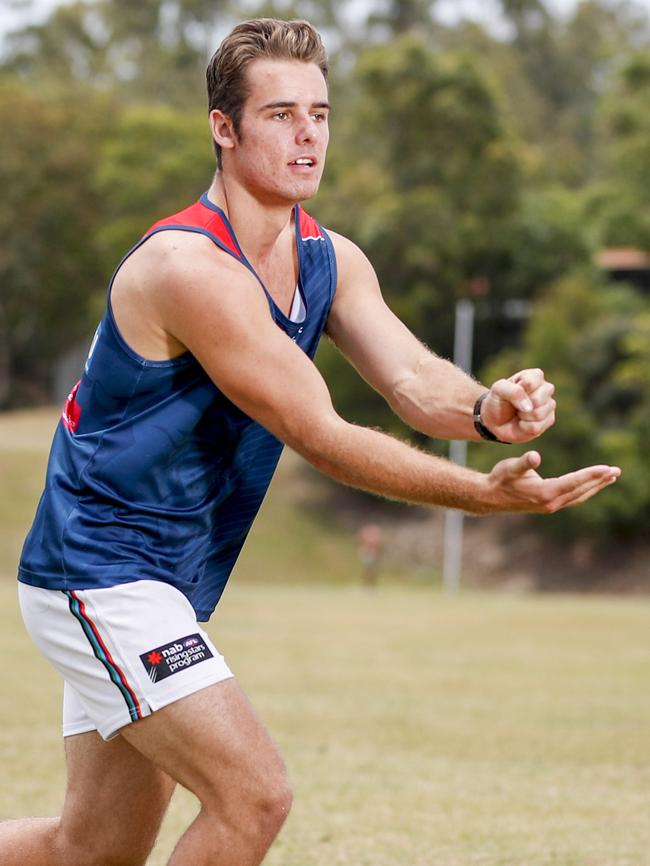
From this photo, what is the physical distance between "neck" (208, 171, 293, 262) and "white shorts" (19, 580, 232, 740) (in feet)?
3.58

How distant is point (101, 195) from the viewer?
222ft

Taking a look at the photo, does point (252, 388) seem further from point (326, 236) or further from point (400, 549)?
point (400, 549)

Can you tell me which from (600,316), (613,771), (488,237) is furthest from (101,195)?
(613,771)

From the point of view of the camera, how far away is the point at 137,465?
430 centimetres

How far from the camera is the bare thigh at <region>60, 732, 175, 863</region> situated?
4500mm

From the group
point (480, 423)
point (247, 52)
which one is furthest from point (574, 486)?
point (247, 52)

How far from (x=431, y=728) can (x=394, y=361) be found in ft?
24.0

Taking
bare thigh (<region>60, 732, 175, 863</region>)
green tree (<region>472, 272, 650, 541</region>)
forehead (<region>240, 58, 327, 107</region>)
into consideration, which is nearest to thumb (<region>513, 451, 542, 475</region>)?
forehead (<region>240, 58, 327, 107</region>)

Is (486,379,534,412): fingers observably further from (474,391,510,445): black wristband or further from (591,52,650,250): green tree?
(591,52,650,250): green tree

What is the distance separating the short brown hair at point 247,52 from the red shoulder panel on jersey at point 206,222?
28cm

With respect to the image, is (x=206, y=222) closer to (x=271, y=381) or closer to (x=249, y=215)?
(x=249, y=215)

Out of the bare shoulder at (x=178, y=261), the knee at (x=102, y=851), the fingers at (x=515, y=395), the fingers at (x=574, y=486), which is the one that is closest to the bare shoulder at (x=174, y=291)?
the bare shoulder at (x=178, y=261)

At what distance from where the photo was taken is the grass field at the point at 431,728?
7328mm

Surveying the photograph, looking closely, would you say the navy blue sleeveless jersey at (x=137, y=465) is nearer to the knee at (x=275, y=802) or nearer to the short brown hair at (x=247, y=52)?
the short brown hair at (x=247, y=52)
